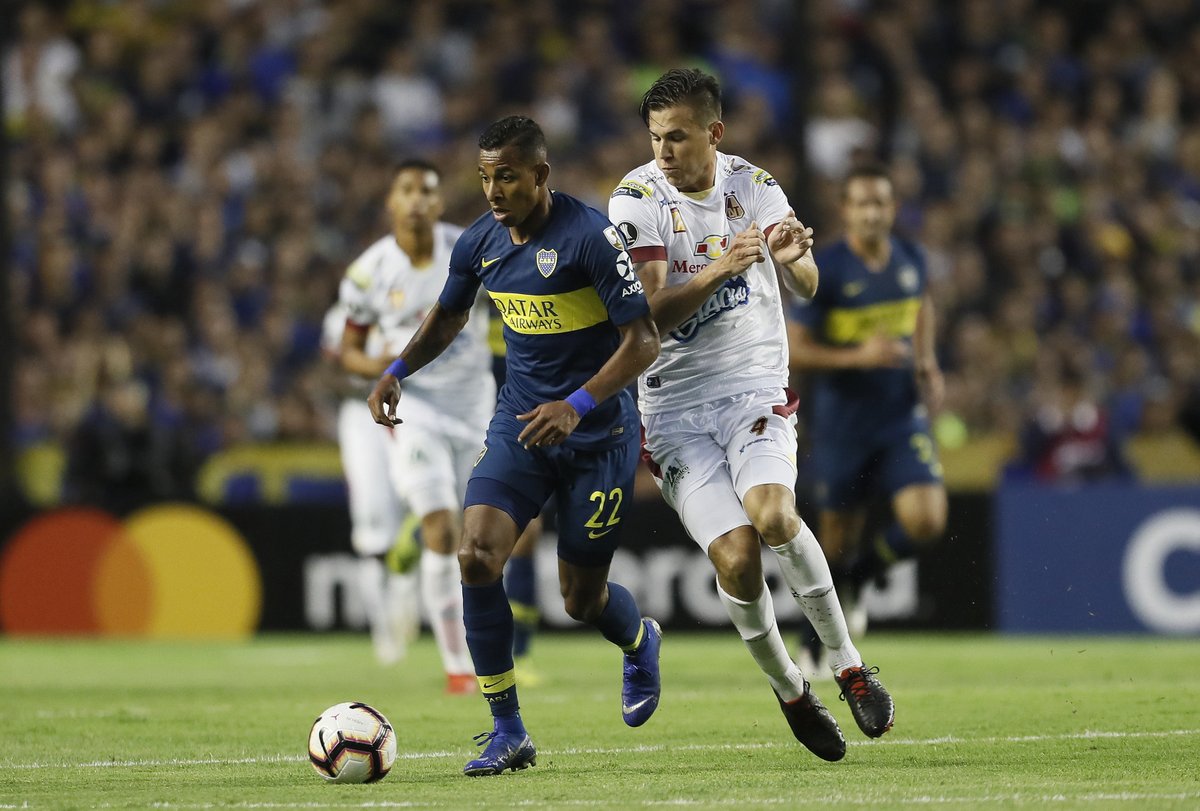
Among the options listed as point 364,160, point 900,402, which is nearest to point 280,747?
point 900,402

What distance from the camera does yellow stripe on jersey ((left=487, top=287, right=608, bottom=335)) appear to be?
7230mm

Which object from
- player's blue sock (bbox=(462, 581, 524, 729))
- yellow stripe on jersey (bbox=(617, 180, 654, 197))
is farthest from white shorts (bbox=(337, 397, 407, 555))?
player's blue sock (bbox=(462, 581, 524, 729))

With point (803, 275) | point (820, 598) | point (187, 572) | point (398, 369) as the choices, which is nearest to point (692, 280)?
point (803, 275)

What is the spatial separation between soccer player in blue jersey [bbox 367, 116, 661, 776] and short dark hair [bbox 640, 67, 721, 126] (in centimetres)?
47

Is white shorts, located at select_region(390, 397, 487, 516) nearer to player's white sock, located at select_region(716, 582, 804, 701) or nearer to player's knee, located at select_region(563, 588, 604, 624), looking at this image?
player's knee, located at select_region(563, 588, 604, 624)

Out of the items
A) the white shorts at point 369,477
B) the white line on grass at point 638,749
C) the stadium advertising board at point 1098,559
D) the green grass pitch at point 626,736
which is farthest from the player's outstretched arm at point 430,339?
the stadium advertising board at point 1098,559

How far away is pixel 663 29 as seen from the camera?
2070 centimetres

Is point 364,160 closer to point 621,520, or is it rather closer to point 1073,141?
point 1073,141

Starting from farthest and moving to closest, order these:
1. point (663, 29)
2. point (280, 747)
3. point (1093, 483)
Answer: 1. point (663, 29)
2. point (1093, 483)
3. point (280, 747)

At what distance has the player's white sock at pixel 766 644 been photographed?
7320 mm

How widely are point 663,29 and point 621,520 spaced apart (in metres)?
13.9

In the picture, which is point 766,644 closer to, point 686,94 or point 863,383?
point 686,94

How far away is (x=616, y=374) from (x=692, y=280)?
49cm

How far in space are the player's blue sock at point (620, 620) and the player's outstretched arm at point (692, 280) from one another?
1357 millimetres
